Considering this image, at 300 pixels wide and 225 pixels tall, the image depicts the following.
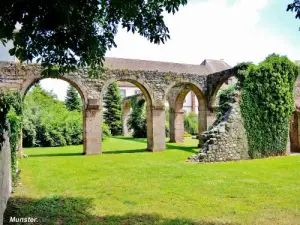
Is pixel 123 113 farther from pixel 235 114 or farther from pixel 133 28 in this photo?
pixel 133 28

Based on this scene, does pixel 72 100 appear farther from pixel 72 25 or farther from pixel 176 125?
pixel 72 25

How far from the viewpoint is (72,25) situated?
3.40 m

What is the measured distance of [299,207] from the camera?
228 inches

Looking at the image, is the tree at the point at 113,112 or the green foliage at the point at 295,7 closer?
the green foliage at the point at 295,7

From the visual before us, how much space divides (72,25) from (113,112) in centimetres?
3220

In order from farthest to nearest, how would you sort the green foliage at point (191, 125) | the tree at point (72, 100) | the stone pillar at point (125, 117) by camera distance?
1. the tree at point (72, 100)
2. the green foliage at point (191, 125)
3. the stone pillar at point (125, 117)

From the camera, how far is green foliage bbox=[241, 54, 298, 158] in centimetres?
1363

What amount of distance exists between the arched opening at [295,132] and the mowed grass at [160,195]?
6547 millimetres

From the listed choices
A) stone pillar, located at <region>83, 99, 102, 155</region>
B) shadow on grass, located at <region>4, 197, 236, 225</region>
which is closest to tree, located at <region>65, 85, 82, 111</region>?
stone pillar, located at <region>83, 99, 102, 155</region>

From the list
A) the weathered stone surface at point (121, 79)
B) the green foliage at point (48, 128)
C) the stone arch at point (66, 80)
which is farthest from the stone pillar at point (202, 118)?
the green foliage at point (48, 128)

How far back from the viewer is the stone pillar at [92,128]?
595 inches

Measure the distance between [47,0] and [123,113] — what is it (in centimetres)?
3014

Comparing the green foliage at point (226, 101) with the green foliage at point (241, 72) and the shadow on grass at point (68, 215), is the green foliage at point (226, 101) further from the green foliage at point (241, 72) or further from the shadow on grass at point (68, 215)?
the shadow on grass at point (68, 215)

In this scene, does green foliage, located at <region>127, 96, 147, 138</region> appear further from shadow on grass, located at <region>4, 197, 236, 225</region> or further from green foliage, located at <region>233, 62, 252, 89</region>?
shadow on grass, located at <region>4, 197, 236, 225</region>
